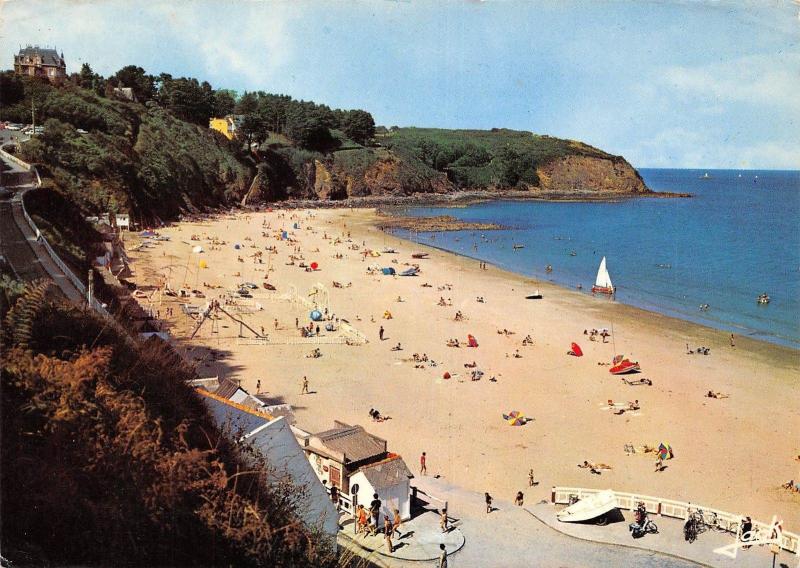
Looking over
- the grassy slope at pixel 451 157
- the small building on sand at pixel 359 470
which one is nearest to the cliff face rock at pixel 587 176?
the grassy slope at pixel 451 157

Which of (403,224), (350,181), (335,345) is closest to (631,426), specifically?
(335,345)

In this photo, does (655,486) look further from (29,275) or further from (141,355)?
(29,275)

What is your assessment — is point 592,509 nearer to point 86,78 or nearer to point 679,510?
point 679,510

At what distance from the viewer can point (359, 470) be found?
12.6m

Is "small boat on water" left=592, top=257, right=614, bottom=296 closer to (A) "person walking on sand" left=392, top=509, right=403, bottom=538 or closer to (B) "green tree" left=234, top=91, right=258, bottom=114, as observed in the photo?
(A) "person walking on sand" left=392, top=509, right=403, bottom=538

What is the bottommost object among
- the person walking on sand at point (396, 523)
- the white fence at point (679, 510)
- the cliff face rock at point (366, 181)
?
the person walking on sand at point (396, 523)

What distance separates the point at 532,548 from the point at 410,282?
28.0m

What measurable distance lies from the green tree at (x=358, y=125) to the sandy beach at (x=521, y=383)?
7464 centimetres

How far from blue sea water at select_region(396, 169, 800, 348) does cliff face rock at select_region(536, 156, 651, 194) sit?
28.3m

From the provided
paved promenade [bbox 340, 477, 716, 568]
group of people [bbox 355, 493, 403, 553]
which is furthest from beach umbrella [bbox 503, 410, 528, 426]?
group of people [bbox 355, 493, 403, 553]

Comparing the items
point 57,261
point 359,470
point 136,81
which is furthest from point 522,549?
point 136,81

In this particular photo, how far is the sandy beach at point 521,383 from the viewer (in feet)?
54.5

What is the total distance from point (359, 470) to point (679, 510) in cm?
621

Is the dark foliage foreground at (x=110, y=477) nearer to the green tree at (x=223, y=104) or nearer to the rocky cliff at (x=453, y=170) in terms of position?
the rocky cliff at (x=453, y=170)
